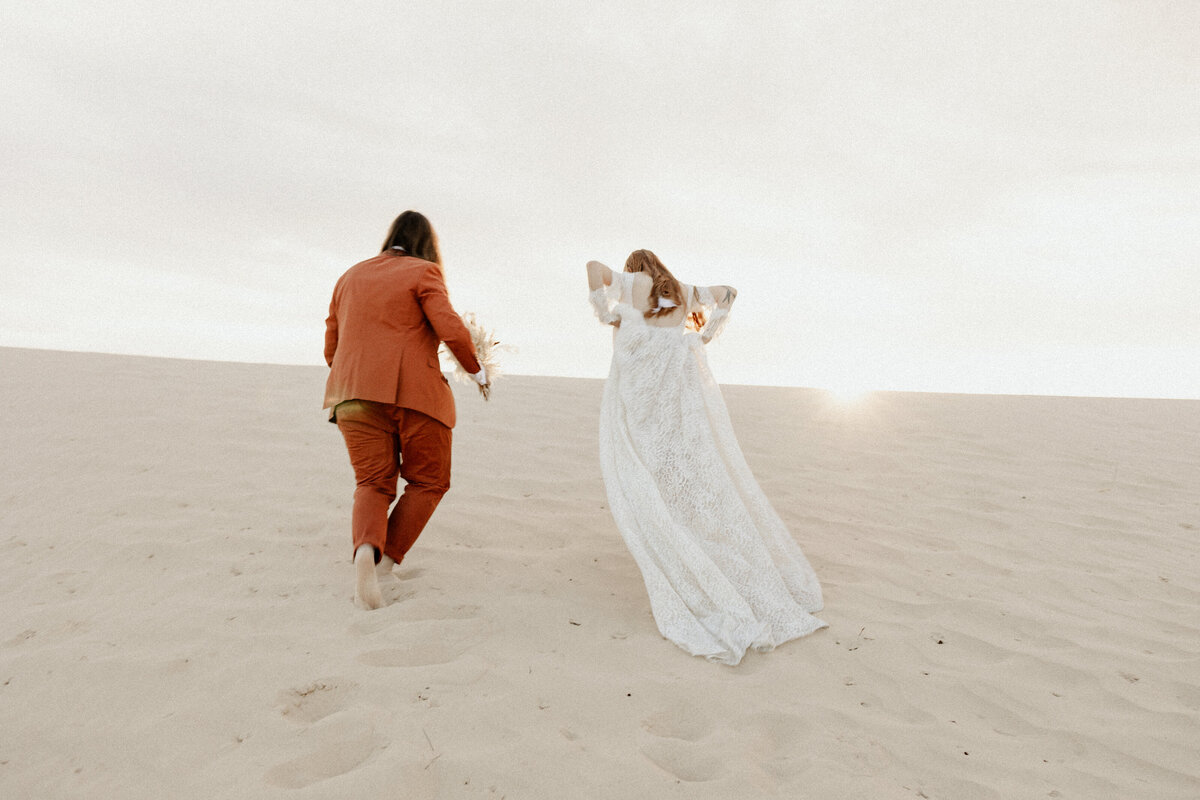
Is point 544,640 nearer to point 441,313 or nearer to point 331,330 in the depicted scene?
point 441,313

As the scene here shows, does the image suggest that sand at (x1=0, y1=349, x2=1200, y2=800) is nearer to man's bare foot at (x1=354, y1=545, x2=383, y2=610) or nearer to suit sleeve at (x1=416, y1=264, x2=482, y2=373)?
man's bare foot at (x1=354, y1=545, x2=383, y2=610)

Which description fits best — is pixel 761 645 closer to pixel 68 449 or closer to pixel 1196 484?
pixel 1196 484

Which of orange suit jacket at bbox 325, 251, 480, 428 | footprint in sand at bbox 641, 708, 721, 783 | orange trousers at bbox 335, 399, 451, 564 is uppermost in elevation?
orange suit jacket at bbox 325, 251, 480, 428

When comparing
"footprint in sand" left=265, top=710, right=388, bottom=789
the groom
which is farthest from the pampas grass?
"footprint in sand" left=265, top=710, right=388, bottom=789

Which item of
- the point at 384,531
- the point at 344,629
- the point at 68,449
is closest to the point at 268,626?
the point at 344,629

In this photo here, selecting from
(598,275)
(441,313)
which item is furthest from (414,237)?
(598,275)

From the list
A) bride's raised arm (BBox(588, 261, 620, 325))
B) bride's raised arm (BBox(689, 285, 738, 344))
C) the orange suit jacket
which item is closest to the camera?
the orange suit jacket

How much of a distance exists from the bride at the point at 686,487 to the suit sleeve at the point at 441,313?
2.38ft

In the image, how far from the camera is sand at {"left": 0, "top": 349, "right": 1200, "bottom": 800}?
199cm

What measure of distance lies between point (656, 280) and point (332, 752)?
8.36 ft

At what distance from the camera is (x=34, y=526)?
3912mm

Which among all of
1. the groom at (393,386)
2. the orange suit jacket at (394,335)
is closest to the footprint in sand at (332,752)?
the groom at (393,386)

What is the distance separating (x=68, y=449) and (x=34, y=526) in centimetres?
149

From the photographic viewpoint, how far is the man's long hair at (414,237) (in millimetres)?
3396
